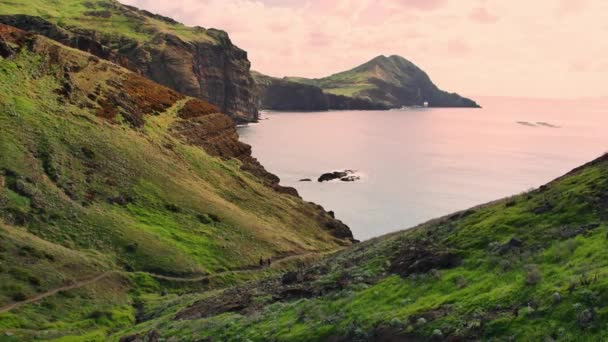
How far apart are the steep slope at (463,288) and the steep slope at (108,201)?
12188 mm

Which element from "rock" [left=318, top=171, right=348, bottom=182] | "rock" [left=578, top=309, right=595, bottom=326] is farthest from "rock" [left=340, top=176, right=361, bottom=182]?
"rock" [left=578, top=309, right=595, bottom=326]

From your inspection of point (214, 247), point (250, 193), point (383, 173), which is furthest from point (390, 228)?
point (383, 173)

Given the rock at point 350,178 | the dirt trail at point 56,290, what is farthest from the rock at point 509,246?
the rock at point 350,178

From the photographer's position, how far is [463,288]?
1138 inches

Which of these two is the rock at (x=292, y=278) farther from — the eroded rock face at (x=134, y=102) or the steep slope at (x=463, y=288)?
the eroded rock face at (x=134, y=102)

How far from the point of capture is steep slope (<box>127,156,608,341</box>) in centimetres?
2302

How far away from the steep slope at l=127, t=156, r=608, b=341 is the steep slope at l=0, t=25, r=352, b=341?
480 inches

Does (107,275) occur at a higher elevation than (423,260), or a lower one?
lower

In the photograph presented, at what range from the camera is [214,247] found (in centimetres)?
7212

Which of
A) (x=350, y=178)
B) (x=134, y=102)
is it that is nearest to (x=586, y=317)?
(x=134, y=102)

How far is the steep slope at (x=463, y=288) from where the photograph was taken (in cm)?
2302

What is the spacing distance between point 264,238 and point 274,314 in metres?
43.8

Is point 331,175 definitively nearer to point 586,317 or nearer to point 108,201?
point 108,201

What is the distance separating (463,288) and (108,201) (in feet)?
180
